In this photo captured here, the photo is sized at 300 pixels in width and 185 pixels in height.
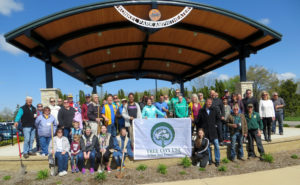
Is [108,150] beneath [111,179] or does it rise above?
above

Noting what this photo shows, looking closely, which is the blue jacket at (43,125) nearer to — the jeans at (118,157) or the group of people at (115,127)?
the group of people at (115,127)

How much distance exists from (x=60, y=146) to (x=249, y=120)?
19.0 ft

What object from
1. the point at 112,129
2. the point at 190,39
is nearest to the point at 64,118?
the point at 112,129

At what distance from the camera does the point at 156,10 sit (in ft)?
24.8

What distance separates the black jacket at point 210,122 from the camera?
6.21 metres

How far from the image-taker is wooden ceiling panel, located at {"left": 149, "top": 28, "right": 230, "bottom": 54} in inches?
402

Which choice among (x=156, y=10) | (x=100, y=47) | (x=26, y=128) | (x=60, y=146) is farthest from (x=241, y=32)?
(x=26, y=128)

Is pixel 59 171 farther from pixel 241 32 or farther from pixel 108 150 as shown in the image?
pixel 241 32

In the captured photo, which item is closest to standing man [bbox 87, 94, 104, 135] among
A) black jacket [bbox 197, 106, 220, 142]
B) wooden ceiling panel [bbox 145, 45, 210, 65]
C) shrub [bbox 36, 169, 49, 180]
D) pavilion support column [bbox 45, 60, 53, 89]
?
shrub [bbox 36, 169, 49, 180]

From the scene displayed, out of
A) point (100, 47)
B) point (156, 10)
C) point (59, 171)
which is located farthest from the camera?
point (100, 47)

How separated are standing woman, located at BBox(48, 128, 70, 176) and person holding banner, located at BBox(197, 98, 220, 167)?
400 centimetres

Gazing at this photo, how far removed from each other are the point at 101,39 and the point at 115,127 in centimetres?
531

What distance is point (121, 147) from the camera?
619 centimetres

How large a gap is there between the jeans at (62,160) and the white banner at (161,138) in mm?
1942
